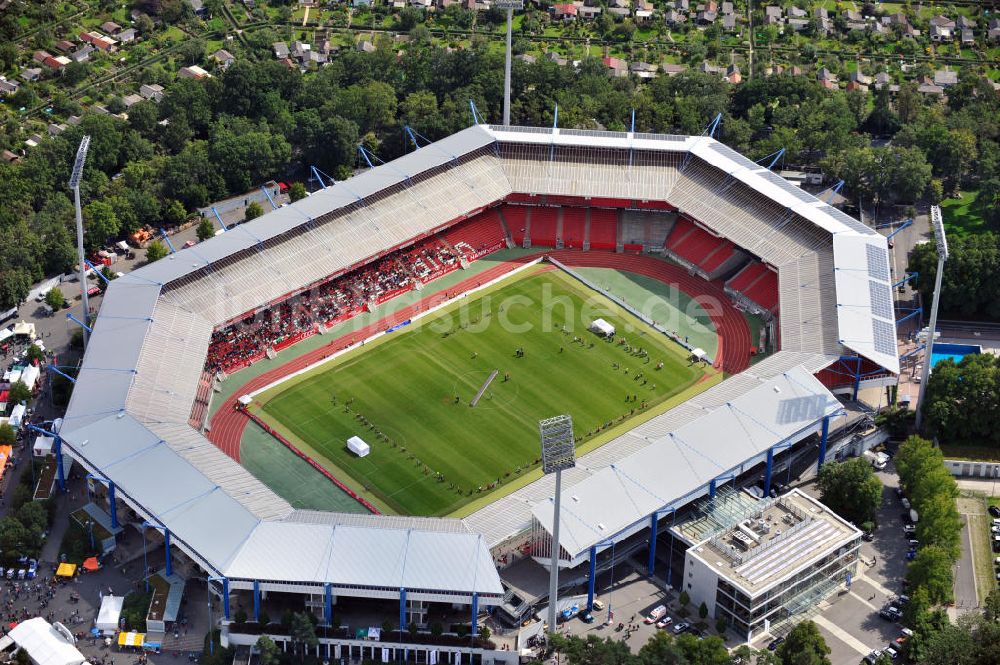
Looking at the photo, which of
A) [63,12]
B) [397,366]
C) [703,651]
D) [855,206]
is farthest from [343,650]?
[63,12]

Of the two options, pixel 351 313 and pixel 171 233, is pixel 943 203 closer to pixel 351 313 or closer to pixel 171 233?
pixel 351 313

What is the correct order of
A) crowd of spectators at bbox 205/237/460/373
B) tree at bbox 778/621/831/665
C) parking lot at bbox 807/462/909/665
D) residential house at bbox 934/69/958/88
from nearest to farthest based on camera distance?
tree at bbox 778/621/831/665
parking lot at bbox 807/462/909/665
crowd of spectators at bbox 205/237/460/373
residential house at bbox 934/69/958/88

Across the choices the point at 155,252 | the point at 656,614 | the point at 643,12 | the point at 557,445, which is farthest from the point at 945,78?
the point at 557,445

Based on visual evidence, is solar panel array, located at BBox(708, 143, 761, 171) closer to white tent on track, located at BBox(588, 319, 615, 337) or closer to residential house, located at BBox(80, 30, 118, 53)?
white tent on track, located at BBox(588, 319, 615, 337)

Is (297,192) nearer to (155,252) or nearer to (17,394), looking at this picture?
(155,252)

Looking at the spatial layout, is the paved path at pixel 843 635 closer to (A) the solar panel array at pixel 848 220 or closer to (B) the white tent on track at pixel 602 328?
(B) the white tent on track at pixel 602 328

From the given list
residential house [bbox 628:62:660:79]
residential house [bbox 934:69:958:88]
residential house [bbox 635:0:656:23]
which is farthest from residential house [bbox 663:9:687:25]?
residential house [bbox 934:69:958:88]

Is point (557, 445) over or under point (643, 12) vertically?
under
